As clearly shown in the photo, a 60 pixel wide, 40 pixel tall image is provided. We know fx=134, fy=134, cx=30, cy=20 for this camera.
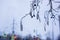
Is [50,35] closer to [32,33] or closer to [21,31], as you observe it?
[32,33]

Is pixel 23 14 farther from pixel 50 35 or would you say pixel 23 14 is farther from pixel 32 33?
pixel 50 35

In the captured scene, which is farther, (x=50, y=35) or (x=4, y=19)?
(x=4, y=19)

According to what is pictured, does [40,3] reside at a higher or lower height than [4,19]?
higher

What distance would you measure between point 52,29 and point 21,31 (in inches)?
14.0

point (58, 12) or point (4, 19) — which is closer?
point (58, 12)

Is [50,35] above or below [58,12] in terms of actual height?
below

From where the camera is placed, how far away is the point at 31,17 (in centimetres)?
156

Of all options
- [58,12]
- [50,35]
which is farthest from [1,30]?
[58,12]

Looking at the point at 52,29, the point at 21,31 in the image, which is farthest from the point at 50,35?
the point at 21,31

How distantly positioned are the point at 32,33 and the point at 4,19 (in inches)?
14.9

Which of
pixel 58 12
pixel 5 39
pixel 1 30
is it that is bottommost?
pixel 5 39

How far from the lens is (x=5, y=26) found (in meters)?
1.59

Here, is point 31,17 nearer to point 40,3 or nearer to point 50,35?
point 40,3

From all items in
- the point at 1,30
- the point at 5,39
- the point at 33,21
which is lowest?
the point at 5,39
